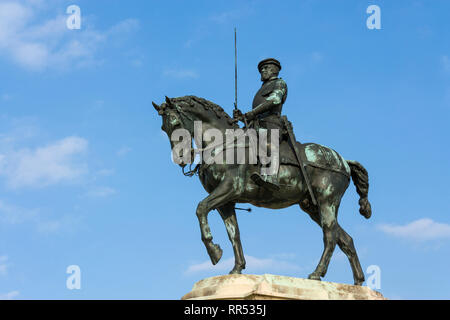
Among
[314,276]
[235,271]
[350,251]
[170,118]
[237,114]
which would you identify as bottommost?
[314,276]

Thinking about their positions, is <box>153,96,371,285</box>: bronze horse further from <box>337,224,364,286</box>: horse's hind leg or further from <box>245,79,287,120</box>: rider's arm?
<box>245,79,287,120</box>: rider's arm

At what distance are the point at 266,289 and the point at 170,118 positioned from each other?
456 cm

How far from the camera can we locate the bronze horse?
1820cm

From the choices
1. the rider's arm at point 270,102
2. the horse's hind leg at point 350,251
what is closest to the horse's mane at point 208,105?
the rider's arm at point 270,102

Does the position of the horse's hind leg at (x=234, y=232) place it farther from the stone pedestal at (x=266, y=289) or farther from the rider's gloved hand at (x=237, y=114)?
the rider's gloved hand at (x=237, y=114)

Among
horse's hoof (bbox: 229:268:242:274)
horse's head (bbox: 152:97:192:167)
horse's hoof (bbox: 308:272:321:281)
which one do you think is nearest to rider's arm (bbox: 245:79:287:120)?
horse's head (bbox: 152:97:192:167)

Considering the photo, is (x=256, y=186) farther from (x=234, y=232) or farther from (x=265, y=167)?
(x=234, y=232)

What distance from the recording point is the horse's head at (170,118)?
61.4 feet

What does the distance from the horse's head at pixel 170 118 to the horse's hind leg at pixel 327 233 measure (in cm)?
331

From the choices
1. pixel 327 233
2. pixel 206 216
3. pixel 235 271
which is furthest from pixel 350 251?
pixel 206 216

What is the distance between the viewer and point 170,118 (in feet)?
61.5

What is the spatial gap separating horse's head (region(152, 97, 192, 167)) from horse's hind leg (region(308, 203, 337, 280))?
3312 millimetres
